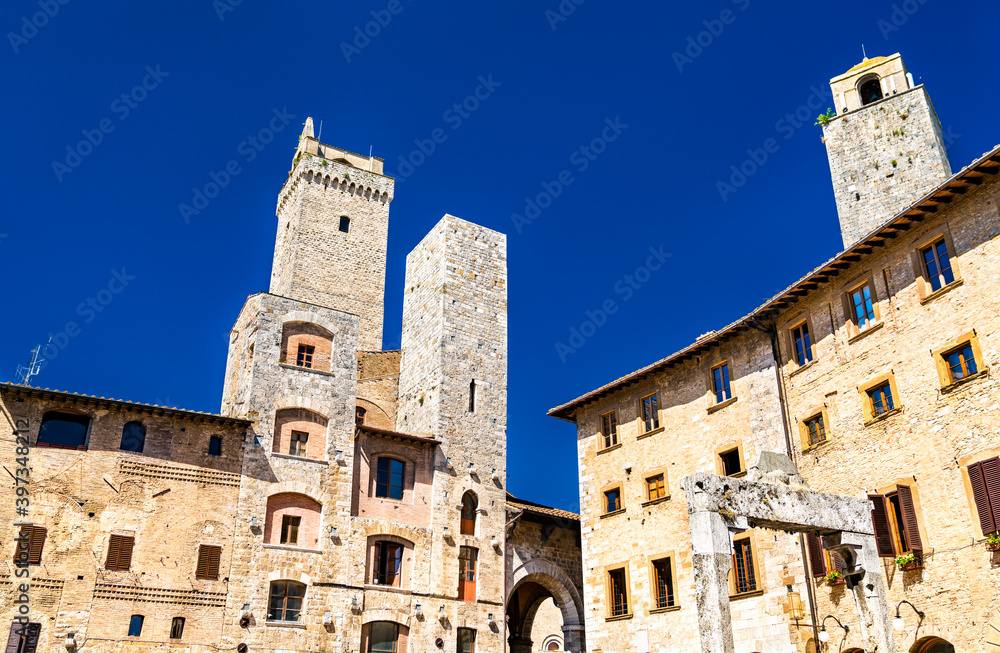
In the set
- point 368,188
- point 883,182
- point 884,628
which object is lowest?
point 884,628

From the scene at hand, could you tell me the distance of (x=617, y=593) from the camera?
30.9 meters

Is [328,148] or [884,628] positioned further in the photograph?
[328,148]

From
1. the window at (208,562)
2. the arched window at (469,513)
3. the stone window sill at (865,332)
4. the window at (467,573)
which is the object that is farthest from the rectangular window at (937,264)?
the window at (208,562)

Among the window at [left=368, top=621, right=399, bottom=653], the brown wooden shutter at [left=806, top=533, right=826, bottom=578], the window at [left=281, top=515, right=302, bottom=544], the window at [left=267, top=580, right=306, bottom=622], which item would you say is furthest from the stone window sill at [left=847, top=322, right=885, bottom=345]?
the window at [left=267, top=580, right=306, bottom=622]

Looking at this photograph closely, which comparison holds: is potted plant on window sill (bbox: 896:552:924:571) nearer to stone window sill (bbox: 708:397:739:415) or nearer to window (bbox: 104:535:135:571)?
stone window sill (bbox: 708:397:739:415)

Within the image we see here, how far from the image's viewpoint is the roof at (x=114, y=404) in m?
28.1

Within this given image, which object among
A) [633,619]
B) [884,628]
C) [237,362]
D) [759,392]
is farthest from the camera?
[237,362]

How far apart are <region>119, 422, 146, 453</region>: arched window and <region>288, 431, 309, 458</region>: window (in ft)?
17.3

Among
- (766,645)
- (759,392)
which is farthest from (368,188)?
(766,645)

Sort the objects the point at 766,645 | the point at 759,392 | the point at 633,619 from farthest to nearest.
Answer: the point at 633,619 < the point at 759,392 < the point at 766,645

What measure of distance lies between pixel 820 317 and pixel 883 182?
18.0 m

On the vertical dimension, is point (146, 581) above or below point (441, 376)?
below

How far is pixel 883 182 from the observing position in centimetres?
4072

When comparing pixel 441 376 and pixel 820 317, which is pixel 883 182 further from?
pixel 441 376
